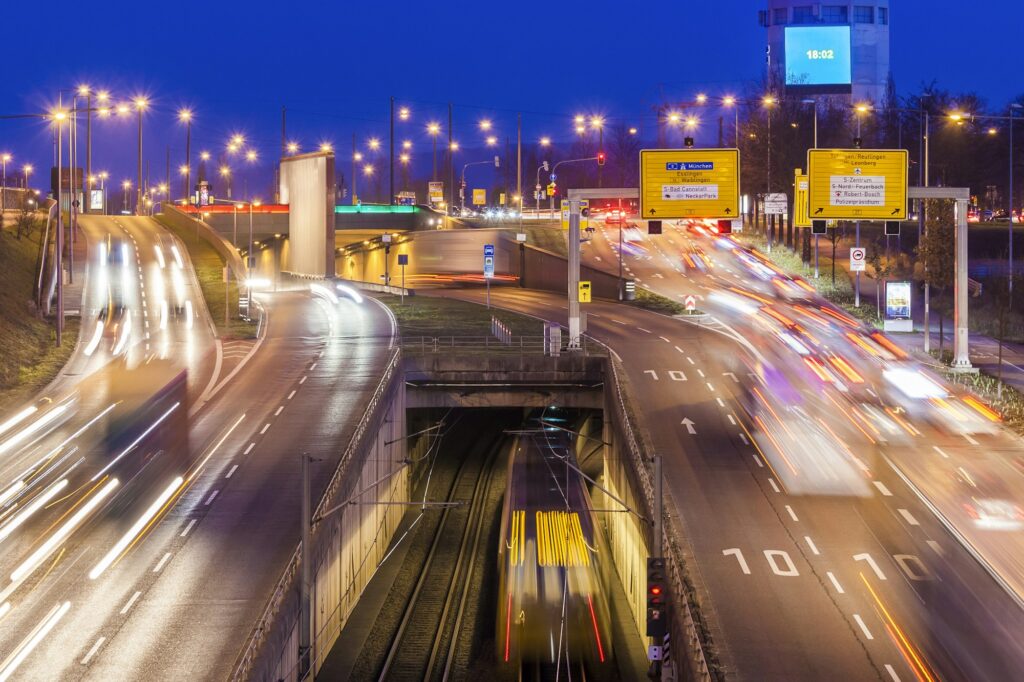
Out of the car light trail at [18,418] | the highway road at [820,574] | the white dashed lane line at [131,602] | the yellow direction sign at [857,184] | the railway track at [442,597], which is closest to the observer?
the highway road at [820,574]

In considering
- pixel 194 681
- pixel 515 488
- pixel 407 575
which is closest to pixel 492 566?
pixel 407 575

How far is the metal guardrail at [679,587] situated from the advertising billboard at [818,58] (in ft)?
406

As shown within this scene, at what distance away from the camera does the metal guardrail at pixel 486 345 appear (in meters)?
46.6

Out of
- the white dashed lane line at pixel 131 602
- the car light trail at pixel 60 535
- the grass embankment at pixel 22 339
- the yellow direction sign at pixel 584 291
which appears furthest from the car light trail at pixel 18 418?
the yellow direction sign at pixel 584 291

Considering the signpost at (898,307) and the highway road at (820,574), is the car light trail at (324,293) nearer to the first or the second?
the signpost at (898,307)

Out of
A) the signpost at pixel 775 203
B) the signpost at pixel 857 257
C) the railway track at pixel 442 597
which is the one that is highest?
the signpost at pixel 775 203

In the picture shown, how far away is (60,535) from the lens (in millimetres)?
25438

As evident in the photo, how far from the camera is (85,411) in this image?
37.6 m

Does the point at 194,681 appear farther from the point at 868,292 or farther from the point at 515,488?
the point at 868,292

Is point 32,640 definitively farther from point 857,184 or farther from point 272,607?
point 857,184

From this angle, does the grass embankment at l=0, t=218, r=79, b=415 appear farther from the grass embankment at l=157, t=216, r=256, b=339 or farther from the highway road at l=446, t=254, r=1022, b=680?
the highway road at l=446, t=254, r=1022, b=680

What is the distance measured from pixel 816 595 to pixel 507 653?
668 centimetres

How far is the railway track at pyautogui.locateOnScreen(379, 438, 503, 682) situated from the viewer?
26.9 meters

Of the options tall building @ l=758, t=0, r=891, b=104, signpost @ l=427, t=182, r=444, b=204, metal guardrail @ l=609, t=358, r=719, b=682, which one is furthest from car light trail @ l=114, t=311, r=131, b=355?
tall building @ l=758, t=0, r=891, b=104
